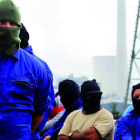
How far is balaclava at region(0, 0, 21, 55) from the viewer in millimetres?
2375

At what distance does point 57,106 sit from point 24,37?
227cm

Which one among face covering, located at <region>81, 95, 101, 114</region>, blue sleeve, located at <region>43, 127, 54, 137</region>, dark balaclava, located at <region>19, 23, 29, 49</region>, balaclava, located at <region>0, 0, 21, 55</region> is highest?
balaclava, located at <region>0, 0, 21, 55</region>

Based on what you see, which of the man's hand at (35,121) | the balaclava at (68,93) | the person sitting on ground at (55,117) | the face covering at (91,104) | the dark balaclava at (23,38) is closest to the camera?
the man's hand at (35,121)

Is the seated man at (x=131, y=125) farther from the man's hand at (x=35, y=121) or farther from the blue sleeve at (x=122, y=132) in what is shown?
the man's hand at (x=35, y=121)

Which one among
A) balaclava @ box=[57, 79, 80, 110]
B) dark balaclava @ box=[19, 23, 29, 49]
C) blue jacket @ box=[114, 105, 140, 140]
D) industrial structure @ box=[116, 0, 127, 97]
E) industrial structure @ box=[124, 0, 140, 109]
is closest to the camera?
dark balaclava @ box=[19, 23, 29, 49]

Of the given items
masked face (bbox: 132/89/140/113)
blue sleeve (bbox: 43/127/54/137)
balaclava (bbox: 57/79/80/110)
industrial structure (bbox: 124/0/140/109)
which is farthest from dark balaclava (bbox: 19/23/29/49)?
industrial structure (bbox: 124/0/140/109)

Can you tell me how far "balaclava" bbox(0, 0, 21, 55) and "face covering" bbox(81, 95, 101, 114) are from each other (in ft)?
6.31

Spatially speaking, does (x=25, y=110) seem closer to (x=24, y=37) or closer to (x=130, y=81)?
(x=24, y=37)

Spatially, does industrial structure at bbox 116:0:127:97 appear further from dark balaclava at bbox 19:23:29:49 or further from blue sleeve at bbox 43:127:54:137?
dark balaclava at bbox 19:23:29:49

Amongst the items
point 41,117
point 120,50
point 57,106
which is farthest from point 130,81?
Answer: point 120,50

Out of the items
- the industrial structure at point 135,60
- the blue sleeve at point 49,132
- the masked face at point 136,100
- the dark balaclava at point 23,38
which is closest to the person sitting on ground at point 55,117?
the blue sleeve at point 49,132

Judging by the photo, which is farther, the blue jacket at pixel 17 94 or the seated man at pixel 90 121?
the seated man at pixel 90 121

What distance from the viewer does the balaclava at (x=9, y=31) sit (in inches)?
93.5

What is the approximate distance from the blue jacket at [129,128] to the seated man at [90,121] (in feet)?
0.39
